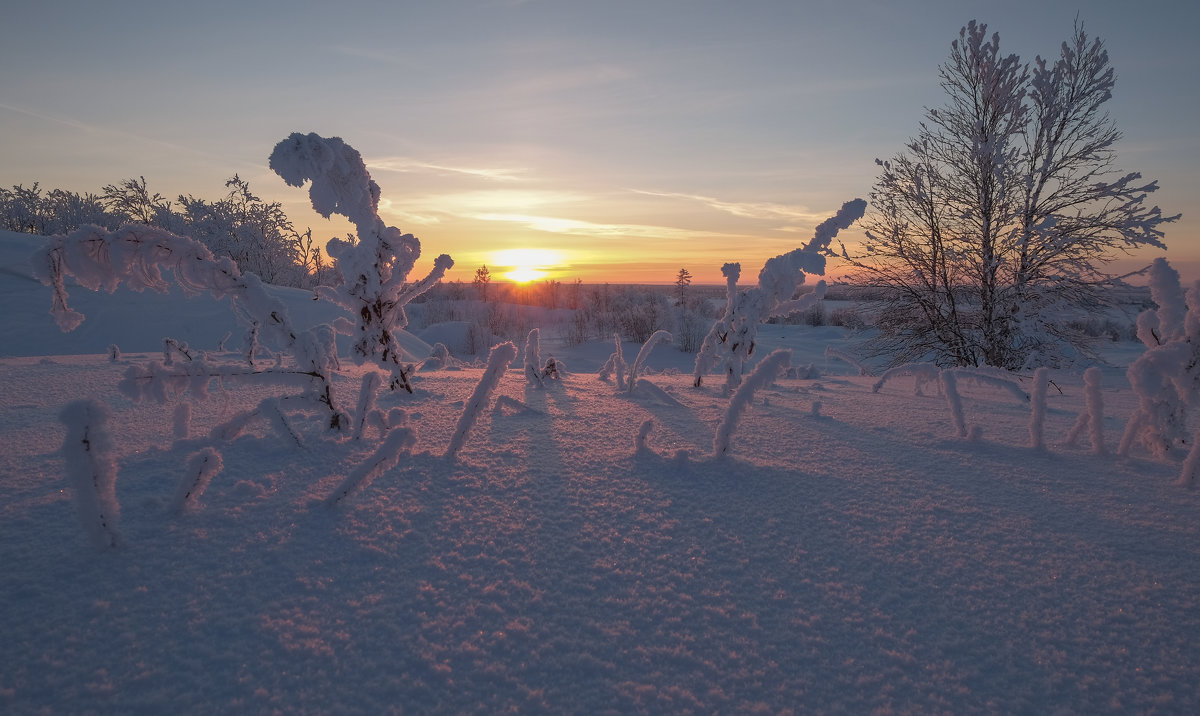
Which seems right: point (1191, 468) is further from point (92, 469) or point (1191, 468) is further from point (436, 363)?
point (436, 363)

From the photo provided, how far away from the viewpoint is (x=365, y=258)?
219 centimetres

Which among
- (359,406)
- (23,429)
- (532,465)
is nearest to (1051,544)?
(532,465)

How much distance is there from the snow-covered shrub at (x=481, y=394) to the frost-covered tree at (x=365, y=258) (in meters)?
0.82

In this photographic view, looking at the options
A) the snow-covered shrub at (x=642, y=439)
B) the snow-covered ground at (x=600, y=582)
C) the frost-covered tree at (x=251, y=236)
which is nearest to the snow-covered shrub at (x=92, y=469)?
the snow-covered ground at (x=600, y=582)

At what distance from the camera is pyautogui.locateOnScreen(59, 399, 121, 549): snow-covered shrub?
94 centimetres

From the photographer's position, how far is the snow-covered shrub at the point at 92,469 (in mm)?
937

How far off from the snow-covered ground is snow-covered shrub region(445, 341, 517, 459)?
0.06 meters

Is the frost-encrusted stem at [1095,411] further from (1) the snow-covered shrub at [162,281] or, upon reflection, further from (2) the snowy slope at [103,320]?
(2) the snowy slope at [103,320]

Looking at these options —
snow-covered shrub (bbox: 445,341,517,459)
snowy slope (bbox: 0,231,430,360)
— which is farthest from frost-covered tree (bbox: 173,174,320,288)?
snow-covered shrub (bbox: 445,341,517,459)

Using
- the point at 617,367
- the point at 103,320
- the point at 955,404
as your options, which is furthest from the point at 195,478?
the point at 103,320

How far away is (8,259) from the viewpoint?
263 inches

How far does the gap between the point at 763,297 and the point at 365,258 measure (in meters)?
1.91

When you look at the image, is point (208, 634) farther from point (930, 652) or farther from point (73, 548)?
point (930, 652)

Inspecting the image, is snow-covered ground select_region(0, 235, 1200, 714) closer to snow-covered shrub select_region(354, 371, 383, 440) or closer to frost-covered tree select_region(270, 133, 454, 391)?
snow-covered shrub select_region(354, 371, 383, 440)
